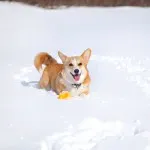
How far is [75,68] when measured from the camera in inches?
249

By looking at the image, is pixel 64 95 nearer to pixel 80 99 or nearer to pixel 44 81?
pixel 80 99

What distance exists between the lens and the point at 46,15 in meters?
13.9

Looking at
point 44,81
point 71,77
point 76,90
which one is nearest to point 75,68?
Answer: point 71,77

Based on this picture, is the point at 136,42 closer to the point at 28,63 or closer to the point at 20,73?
the point at 28,63

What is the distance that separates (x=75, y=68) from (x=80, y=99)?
1.27 feet

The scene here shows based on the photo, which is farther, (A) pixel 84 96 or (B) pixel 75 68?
(A) pixel 84 96

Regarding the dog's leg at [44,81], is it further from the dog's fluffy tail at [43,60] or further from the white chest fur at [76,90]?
the white chest fur at [76,90]

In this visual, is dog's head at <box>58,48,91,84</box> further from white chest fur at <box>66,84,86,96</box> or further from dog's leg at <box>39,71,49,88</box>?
dog's leg at <box>39,71,49,88</box>

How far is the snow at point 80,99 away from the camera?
504 centimetres

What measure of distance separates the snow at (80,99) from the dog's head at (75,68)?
0.28 metres

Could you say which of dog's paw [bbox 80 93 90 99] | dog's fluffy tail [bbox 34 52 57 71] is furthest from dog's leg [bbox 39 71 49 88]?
dog's paw [bbox 80 93 90 99]

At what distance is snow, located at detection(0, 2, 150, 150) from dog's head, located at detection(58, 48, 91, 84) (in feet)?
0.93

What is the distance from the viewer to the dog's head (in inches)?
250

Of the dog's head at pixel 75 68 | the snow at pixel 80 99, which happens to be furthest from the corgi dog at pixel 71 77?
the snow at pixel 80 99
